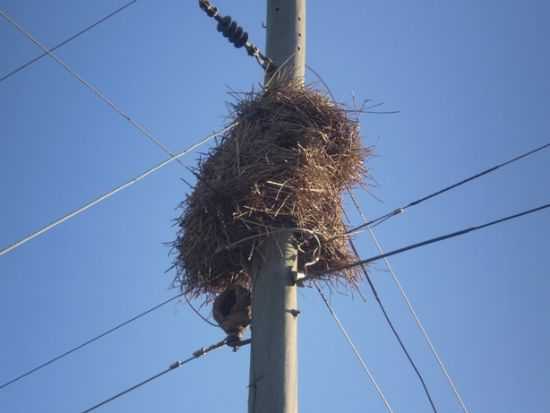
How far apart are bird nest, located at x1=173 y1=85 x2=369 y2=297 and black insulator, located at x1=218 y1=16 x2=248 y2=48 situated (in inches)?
16.7

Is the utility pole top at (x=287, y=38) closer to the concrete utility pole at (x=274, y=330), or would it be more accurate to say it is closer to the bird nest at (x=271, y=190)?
the bird nest at (x=271, y=190)

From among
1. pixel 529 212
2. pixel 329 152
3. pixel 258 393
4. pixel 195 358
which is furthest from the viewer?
pixel 329 152

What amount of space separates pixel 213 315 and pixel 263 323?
644mm

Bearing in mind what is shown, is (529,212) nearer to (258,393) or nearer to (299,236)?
(299,236)

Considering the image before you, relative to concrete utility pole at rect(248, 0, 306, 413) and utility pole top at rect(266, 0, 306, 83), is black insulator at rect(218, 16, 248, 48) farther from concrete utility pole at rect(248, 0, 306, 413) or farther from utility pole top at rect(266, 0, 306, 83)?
concrete utility pole at rect(248, 0, 306, 413)

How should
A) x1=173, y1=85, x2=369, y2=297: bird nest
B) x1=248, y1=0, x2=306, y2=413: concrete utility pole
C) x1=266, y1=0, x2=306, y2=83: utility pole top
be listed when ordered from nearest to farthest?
x1=248, y1=0, x2=306, y2=413: concrete utility pole
x1=173, y1=85, x2=369, y2=297: bird nest
x1=266, y1=0, x2=306, y2=83: utility pole top

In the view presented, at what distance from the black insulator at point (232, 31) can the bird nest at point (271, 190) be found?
0.42 meters

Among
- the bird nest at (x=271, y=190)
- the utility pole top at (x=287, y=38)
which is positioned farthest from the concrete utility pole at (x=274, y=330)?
the utility pole top at (x=287, y=38)

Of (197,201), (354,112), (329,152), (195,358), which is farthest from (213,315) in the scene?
(354,112)

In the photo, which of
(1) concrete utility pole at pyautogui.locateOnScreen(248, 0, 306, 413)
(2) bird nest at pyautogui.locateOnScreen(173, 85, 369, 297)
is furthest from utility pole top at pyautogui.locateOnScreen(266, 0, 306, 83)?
(1) concrete utility pole at pyautogui.locateOnScreen(248, 0, 306, 413)

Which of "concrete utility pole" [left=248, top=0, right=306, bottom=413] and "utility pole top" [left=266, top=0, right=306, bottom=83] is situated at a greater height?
"utility pole top" [left=266, top=0, right=306, bottom=83]

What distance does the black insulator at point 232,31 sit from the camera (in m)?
5.93

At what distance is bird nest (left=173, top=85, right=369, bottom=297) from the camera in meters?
4.90

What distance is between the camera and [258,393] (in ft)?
13.6
